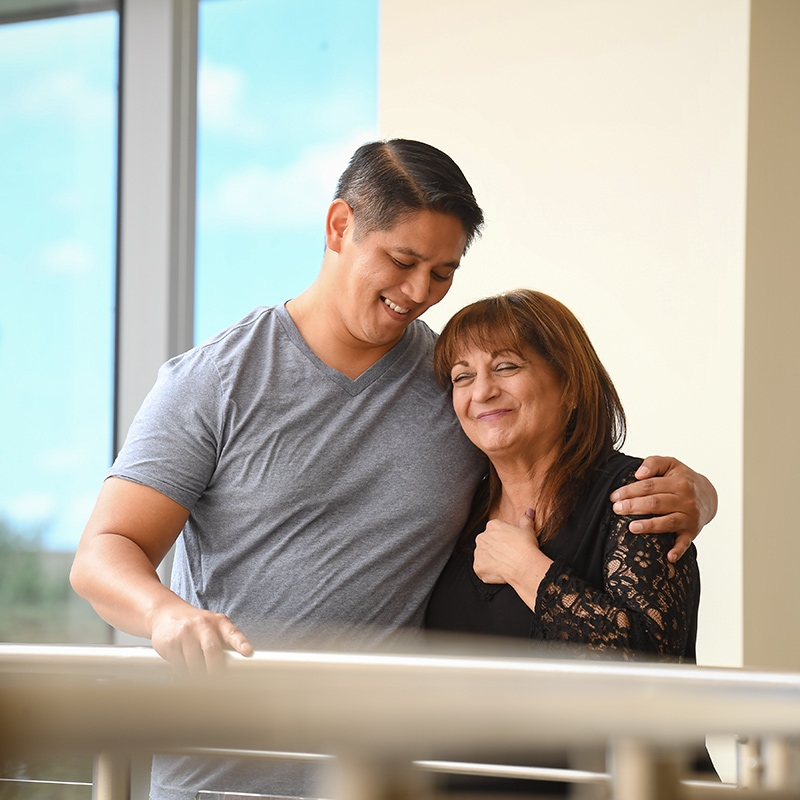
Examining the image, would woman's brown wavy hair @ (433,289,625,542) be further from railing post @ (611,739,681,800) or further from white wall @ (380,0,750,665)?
railing post @ (611,739,681,800)

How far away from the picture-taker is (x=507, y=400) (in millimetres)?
1593

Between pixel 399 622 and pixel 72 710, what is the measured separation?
1.28m

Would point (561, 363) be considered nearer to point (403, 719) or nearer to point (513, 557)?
point (513, 557)

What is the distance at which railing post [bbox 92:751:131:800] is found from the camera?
43cm

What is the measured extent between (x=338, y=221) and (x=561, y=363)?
0.44 meters

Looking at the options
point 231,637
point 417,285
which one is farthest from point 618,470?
point 231,637

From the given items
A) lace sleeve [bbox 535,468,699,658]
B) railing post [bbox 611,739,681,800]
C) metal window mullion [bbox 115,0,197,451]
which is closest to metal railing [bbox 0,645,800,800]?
railing post [bbox 611,739,681,800]

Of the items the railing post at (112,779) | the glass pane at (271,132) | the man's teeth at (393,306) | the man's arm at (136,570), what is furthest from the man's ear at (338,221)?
the glass pane at (271,132)

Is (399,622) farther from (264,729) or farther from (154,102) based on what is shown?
(154,102)

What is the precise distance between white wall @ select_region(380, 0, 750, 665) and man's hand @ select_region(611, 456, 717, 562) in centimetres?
117

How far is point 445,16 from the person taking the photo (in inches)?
116

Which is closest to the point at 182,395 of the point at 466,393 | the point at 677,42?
the point at 466,393

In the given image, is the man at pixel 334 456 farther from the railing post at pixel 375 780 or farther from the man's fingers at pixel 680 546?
the railing post at pixel 375 780

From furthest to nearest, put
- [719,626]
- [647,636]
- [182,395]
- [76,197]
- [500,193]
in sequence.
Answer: [76,197] < [500,193] < [719,626] < [182,395] < [647,636]
